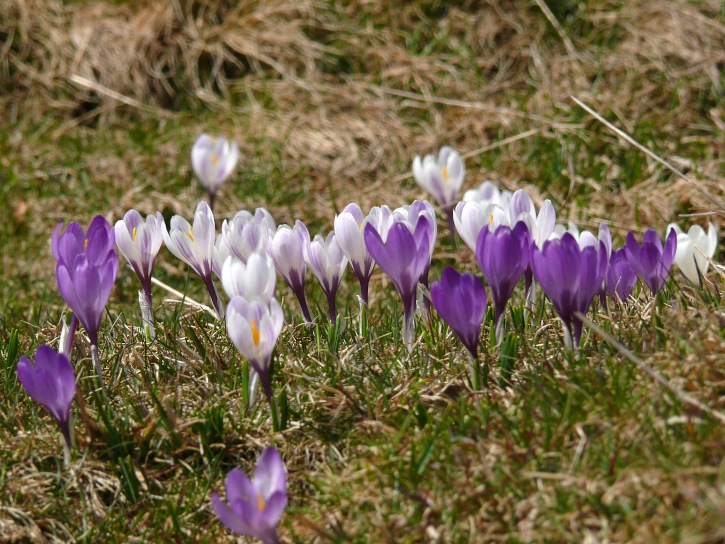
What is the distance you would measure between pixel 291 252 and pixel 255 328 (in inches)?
18.8

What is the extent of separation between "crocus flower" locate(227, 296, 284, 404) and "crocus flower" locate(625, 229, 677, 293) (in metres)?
1.01

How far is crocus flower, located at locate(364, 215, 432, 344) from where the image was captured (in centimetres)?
215

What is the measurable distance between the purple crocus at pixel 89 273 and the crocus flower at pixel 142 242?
0.19 meters

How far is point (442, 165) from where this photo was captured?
3756 mm

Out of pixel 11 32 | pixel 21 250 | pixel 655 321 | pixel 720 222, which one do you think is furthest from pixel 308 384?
pixel 11 32

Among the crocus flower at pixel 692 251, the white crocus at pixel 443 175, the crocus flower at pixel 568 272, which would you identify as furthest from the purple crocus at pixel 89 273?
the white crocus at pixel 443 175

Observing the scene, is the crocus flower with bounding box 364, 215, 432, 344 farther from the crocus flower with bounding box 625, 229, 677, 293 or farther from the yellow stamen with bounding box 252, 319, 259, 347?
the crocus flower with bounding box 625, 229, 677, 293

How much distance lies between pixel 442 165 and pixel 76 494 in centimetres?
223

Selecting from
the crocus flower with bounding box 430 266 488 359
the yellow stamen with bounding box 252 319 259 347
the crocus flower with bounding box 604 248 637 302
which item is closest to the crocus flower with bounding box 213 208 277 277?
the yellow stamen with bounding box 252 319 259 347

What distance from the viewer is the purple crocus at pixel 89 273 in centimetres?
214

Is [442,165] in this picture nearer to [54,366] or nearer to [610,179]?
[610,179]

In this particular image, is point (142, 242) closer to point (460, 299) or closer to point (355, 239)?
point (355, 239)

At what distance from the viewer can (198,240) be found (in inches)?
99.3

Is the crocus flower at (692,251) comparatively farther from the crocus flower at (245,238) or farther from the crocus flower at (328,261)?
the crocus flower at (245,238)
